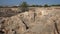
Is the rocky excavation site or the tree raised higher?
the rocky excavation site

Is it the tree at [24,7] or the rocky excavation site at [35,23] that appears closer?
the rocky excavation site at [35,23]

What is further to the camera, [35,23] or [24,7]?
[24,7]

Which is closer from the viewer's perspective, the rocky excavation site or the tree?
the rocky excavation site

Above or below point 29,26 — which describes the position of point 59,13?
above

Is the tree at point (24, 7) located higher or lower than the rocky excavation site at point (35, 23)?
lower

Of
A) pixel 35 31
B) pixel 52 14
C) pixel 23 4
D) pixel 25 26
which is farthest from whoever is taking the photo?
pixel 23 4

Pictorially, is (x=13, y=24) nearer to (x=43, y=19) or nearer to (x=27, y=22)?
(x=27, y=22)

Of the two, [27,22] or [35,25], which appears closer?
[35,25]

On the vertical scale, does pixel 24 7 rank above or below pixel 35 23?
below

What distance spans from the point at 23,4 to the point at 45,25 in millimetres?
40823

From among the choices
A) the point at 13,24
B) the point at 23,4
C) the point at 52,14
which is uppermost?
the point at 52,14

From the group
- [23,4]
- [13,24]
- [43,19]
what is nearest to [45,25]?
[43,19]

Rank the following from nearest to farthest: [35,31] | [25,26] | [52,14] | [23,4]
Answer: [35,31] → [52,14] → [25,26] → [23,4]

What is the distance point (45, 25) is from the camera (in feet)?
51.2
